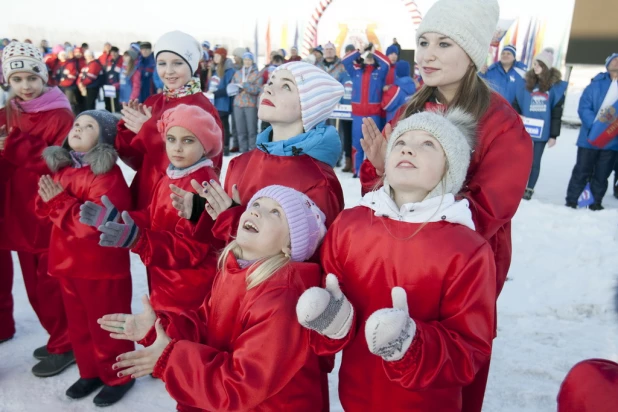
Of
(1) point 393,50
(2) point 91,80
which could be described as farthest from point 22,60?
(2) point 91,80

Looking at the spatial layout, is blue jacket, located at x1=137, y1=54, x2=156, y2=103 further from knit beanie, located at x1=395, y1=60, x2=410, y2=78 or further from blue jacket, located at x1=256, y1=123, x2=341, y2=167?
blue jacket, located at x1=256, y1=123, x2=341, y2=167

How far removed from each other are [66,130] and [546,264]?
421cm

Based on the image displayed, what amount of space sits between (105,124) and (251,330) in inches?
65.2

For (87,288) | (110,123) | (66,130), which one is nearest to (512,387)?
(87,288)

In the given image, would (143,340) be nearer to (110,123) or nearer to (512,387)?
(110,123)

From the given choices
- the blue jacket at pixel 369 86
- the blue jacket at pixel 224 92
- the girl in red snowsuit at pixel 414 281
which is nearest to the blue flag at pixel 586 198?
the blue jacket at pixel 369 86

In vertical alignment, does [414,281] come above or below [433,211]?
below

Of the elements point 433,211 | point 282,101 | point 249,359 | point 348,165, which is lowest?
point 348,165

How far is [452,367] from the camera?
127 centimetres

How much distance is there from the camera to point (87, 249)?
94.2 inches

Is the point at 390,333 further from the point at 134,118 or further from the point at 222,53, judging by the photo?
the point at 222,53

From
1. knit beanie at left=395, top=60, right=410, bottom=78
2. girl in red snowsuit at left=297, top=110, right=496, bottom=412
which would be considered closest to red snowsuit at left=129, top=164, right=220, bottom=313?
girl in red snowsuit at left=297, top=110, right=496, bottom=412

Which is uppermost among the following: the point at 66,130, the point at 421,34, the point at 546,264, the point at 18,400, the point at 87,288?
the point at 421,34

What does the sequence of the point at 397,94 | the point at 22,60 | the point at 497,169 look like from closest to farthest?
the point at 497,169
the point at 22,60
the point at 397,94
